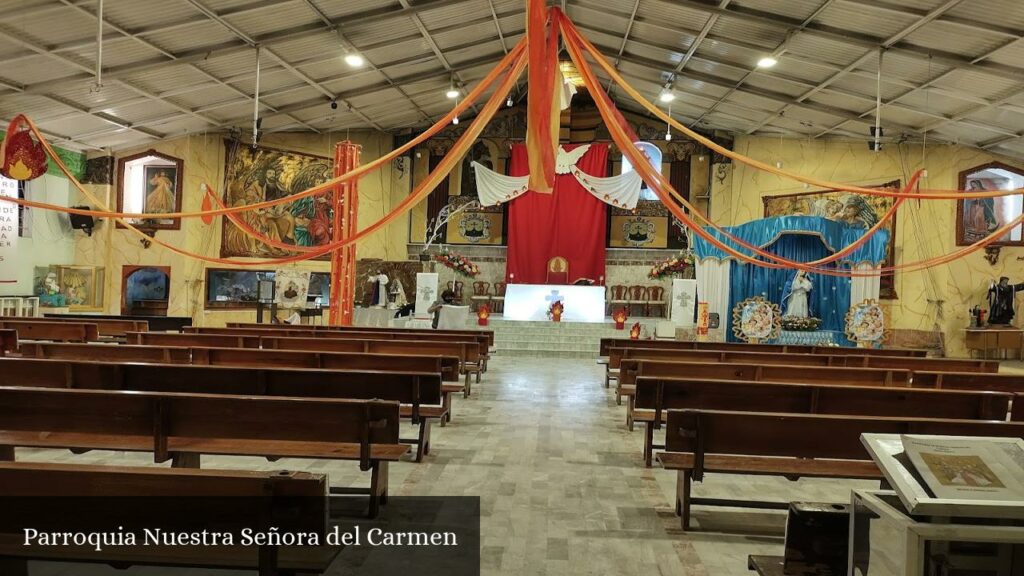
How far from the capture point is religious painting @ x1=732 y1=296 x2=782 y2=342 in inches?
443

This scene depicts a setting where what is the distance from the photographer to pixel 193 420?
10.2ft

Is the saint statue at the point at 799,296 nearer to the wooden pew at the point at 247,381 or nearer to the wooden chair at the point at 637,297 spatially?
the wooden chair at the point at 637,297

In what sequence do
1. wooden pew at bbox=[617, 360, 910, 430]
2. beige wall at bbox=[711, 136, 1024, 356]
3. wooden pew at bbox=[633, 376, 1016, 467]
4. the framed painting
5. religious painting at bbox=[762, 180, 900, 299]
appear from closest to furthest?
1. wooden pew at bbox=[633, 376, 1016, 467]
2. wooden pew at bbox=[617, 360, 910, 430]
3. beige wall at bbox=[711, 136, 1024, 356]
4. religious painting at bbox=[762, 180, 900, 299]
5. the framed painting

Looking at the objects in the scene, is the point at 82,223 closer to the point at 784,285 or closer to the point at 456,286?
the point at 456,286

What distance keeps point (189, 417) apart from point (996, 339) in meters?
15.1

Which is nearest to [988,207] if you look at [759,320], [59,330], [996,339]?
[996,339]

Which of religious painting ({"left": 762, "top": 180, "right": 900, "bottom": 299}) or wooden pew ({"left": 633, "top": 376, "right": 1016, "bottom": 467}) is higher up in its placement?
religious painting ({"left": 762, "top": 180, "right": 900, "bottom": 299})

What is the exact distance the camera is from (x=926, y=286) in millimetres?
14656

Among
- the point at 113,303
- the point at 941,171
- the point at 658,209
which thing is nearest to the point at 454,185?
the point at 658,209

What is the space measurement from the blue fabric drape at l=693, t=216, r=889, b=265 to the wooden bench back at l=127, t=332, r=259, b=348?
813 centimetres

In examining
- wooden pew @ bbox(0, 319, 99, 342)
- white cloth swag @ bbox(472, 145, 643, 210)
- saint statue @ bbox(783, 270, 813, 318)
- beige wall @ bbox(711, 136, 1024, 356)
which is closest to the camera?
wooden pew @ bbox(0, 319, 99, 342)

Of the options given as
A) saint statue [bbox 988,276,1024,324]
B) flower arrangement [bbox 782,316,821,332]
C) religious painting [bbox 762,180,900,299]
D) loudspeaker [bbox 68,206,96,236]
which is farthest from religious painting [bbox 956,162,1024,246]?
loudspeaker [bbox 68,206,96,236]

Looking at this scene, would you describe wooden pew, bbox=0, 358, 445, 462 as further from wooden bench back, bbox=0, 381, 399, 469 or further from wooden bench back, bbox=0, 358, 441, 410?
wooden bench back, bbox=0, 381, 399, 469

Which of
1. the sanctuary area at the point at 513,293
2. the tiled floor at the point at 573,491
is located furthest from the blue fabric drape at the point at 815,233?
the tiled floor at the point at 573,491
